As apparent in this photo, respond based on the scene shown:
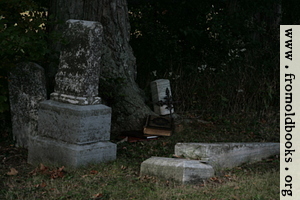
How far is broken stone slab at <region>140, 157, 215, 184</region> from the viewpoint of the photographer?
534cm

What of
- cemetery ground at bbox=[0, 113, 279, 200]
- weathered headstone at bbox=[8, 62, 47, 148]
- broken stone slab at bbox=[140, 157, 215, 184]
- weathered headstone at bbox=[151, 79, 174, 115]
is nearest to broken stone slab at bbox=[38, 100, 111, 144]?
cemetery ground at bbox=[0, 113, 279, 200]

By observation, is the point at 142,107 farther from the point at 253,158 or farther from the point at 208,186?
the point at 208,186

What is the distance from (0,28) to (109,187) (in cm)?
296

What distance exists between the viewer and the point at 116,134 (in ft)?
27.5

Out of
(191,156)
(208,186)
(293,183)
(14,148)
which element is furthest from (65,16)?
(293,183)

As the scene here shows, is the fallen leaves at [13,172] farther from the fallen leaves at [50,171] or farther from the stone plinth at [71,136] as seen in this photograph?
the stone plinth at [71,136]

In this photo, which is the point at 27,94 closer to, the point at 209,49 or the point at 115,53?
the point at 115,53

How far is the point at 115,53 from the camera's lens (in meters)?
8.94

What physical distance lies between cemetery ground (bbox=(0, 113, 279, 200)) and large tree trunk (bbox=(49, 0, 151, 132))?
1.01m

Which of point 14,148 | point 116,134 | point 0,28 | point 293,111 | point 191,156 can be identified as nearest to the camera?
point 191,156

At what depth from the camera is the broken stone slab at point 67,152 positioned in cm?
597

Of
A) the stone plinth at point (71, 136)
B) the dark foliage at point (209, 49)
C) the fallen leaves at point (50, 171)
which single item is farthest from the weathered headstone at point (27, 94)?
the dark foliage at point (209, 49)

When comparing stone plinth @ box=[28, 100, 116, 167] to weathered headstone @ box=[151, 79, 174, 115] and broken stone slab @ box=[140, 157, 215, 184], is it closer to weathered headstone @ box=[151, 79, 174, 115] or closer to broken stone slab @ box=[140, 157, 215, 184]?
broken stone slab @ box=[140, 157, 215, 184]

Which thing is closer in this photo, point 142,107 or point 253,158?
point 253,158
